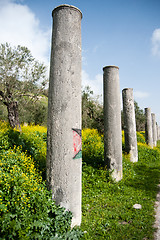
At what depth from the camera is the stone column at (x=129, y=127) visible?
31.0ft

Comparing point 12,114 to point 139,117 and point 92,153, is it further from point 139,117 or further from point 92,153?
point 139,117

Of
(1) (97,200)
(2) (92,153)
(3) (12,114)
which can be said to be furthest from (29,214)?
(3) (12,114)

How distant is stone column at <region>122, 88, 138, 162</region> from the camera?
944 cm

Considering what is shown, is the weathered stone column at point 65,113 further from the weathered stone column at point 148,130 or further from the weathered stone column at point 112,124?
the weathered stone column at point 148,130

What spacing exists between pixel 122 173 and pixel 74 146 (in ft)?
13.1

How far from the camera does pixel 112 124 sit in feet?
21.5

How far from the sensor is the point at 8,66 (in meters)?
10.9

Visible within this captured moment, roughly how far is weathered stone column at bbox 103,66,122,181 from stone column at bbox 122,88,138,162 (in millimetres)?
3122

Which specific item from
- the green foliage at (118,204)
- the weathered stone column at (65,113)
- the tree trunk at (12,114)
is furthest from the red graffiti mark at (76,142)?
the tree trunk at (12,114)

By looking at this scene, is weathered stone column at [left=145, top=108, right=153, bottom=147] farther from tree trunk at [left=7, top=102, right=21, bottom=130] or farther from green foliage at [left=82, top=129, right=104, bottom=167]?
tree trunk at [left=7, top=102, right=21, bottom=130]

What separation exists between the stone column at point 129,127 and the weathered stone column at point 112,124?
10.2 ft

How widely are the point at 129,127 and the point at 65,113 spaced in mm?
6873

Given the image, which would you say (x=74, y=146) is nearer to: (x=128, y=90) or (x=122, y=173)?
(x=122, y=173)

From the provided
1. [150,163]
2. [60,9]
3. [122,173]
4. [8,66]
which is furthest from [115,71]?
[8,66]
